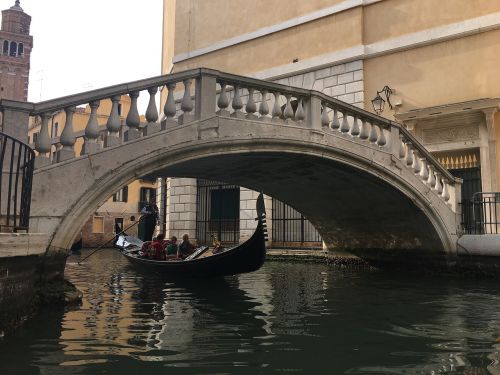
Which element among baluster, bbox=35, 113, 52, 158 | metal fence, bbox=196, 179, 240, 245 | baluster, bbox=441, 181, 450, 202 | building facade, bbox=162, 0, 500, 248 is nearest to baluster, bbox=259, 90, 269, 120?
baluster, bbox=35, 113, 52, 158

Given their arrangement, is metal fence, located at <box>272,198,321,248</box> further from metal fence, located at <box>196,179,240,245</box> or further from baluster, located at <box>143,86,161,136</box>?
baluster, located at <box>143,86,161,136</box>

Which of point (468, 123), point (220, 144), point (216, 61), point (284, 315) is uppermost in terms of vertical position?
point (216, 61)

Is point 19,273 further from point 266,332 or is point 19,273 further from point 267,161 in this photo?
point 267,161

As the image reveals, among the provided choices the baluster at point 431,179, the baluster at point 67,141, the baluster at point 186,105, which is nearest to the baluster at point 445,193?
the baluster at point 431,179

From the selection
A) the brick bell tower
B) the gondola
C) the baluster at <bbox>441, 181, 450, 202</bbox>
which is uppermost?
the brick bell tower

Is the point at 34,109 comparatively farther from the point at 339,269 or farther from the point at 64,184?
the point at 339,269

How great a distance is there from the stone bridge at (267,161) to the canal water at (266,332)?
1042 millimetres

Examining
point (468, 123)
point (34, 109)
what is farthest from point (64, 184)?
point (468, 123)

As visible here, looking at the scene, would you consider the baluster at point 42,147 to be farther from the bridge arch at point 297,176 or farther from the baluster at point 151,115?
the baluster at point 151,115

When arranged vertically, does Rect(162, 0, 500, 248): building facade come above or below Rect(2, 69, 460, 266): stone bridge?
above

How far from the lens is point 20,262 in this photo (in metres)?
3.23

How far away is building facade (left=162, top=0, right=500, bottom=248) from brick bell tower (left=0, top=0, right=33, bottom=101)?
2901cm

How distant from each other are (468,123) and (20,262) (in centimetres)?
797

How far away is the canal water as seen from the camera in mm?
2818
